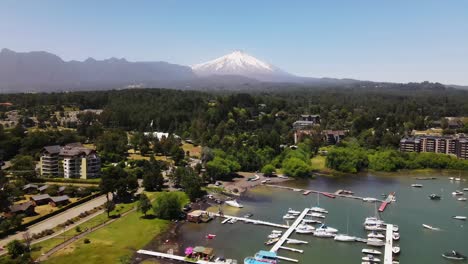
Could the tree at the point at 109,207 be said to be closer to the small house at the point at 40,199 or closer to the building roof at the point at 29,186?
the small house at the point at 40,199

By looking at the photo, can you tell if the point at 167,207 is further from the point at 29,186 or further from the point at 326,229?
the point at 29,186

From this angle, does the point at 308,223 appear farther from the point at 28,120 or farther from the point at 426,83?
the point at 426,83

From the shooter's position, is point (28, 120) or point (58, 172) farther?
point (28, 120)

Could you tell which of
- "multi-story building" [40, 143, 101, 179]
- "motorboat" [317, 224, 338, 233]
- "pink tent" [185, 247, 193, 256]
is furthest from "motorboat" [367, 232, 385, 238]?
"multi-story building" [40, 143, 101, 179]

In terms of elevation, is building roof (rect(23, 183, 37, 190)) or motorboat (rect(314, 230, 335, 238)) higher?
building roof (rect(23, 183, 37, 190))

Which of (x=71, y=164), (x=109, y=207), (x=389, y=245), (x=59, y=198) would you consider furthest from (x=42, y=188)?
(x=389, y=245)

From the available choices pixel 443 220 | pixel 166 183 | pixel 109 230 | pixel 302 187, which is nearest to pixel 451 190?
pixel 443 220

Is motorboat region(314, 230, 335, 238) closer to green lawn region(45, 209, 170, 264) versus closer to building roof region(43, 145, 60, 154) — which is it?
green lawn region(45, 209, 170, 264)

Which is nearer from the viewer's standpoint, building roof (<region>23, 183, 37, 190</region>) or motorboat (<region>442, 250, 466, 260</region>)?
motorboat (<region>442, 250, 466, 260</region>)
